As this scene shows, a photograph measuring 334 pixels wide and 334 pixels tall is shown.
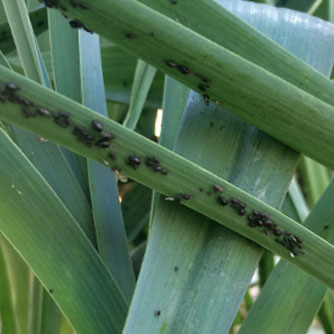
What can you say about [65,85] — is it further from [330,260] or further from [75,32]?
[330,260]

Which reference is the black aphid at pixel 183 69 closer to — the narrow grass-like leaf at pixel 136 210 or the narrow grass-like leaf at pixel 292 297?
the narrow grass-like leaf at pixel 292 297

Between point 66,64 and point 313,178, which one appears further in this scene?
point 313,178

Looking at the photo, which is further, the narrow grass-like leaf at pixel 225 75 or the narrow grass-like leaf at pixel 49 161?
the narrow grass-like leaf at pixel 49 161

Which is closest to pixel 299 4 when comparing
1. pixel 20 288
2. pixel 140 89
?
pixel 140 89

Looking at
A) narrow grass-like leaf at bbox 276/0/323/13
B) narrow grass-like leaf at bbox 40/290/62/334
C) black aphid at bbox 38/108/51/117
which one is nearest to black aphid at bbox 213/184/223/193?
black aphid at bbox 38/108/51/117

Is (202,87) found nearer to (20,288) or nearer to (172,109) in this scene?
(172,109)

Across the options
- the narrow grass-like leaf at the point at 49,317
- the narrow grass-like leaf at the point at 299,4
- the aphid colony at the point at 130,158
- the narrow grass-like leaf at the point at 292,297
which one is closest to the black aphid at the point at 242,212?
the aphid colony at the point at 130,158

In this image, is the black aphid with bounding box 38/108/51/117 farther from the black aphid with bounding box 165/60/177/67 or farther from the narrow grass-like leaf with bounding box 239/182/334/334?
the narrow grass-like leaf with bounding box 239/182/334/334
